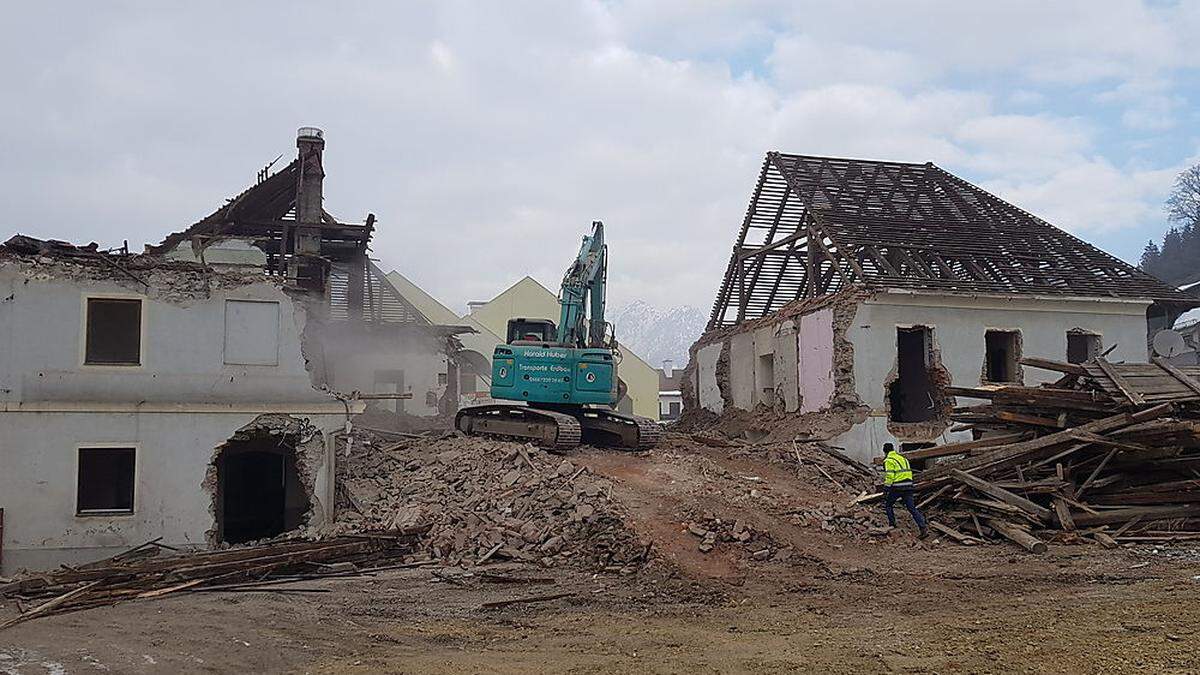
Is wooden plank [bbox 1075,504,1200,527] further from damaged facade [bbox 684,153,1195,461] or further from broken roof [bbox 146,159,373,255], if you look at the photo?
broken roof [bbox 146,159,373,255]

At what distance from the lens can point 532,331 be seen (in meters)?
18.7

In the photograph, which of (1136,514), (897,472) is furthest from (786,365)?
(1136,514)

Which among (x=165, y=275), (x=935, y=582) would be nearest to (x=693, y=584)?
(x=935, y=582)

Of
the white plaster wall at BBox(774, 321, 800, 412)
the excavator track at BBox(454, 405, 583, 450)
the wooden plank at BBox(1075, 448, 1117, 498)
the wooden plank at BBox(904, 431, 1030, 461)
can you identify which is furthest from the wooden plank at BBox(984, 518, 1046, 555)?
the white plaster wall at BBox(774, 321, 800, 412)

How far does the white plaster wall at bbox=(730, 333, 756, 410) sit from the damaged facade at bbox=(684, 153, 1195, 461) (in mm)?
65

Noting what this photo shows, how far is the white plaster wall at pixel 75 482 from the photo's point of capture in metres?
14.3

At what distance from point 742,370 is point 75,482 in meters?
15.4

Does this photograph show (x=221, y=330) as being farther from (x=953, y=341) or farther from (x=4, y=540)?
(x=953, y=341)

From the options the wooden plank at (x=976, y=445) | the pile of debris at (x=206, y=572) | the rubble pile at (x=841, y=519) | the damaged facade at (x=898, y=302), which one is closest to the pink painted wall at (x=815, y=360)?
the damaged facade at (x=898, y=302)

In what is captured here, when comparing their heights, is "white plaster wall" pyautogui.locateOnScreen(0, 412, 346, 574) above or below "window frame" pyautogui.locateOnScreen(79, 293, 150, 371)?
below

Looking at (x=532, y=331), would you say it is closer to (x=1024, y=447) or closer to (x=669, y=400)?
(x=1024, y=447)

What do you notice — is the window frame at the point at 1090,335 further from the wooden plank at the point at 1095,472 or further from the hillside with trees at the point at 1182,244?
the hillside with trees at the point at 1182,244

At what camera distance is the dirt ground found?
7512 mm

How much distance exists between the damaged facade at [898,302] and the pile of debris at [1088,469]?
3020 millimetres
